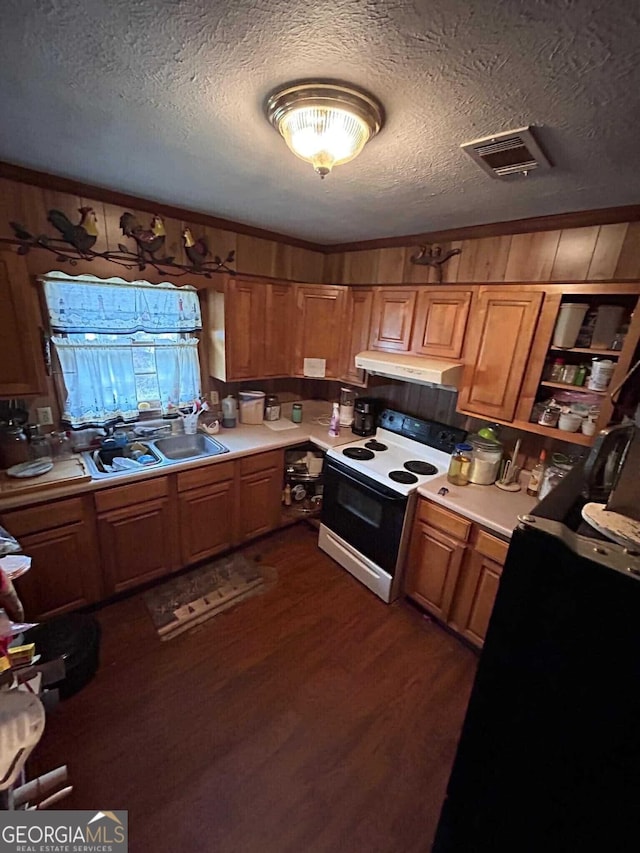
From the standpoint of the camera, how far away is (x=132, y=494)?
212cm

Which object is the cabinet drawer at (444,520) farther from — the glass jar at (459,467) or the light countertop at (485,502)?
the glass jar at (459,467)

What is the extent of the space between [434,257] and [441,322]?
0.49 meters

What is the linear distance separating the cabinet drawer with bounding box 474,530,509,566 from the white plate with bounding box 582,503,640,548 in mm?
1204

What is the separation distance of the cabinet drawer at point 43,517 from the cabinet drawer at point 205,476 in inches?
21.9

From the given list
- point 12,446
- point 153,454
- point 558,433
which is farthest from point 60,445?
point 558,433

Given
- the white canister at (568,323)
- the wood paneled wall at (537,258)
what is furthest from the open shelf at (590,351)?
the wood paneled wall at (537,258)

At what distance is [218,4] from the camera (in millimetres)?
715

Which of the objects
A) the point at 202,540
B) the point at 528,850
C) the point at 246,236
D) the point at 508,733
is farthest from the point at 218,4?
the point at 202,540

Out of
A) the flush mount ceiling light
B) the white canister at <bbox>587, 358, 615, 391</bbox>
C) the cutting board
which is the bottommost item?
the cutting board

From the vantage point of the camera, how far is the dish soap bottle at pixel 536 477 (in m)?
2.09

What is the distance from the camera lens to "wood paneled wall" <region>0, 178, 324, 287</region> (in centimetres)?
177

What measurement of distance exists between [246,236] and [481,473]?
2.30 meters

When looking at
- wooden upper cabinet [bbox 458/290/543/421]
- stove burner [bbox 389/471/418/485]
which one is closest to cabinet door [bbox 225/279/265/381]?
stove burner [bbox 389/471/418/485]

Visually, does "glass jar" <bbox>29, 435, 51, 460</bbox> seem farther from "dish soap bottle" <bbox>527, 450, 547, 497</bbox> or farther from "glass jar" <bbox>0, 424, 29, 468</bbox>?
"dish soap bottle" <bbox>527, 450, 547, 497</bbox>
